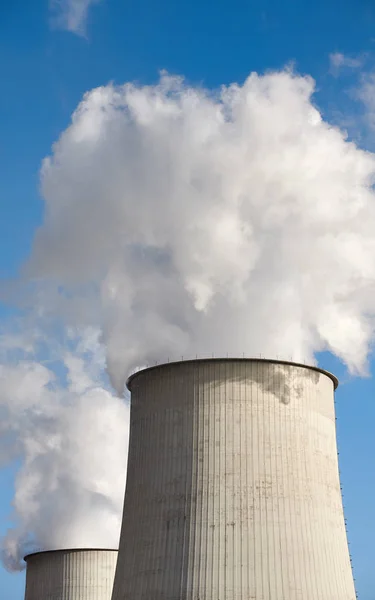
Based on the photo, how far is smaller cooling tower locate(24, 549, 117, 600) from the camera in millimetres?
30766

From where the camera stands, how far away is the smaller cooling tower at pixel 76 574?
101ft

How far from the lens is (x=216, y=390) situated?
19.7m

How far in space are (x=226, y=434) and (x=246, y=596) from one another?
3.18 m

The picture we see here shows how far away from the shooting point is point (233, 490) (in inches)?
742

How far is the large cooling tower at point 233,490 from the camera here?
18.4 m

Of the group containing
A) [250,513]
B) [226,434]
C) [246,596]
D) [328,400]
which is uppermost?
[328,400]

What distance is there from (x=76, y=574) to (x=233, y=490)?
13.9 meters

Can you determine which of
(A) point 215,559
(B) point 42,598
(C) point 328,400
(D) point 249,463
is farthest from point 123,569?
(B) point 42,598

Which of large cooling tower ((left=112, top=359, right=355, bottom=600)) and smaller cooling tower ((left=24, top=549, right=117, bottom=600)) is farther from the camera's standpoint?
smaller cooling tower ((left=24, top=549, right=117, bottom=600))

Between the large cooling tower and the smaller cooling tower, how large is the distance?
11447 mm

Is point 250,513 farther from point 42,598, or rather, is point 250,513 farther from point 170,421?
point 42,598

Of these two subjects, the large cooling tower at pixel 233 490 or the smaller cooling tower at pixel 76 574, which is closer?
the large cooling tower at pixel 233 490

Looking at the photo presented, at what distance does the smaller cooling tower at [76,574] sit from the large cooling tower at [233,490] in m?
11.4

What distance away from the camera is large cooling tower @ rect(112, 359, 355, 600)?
18438 mm
